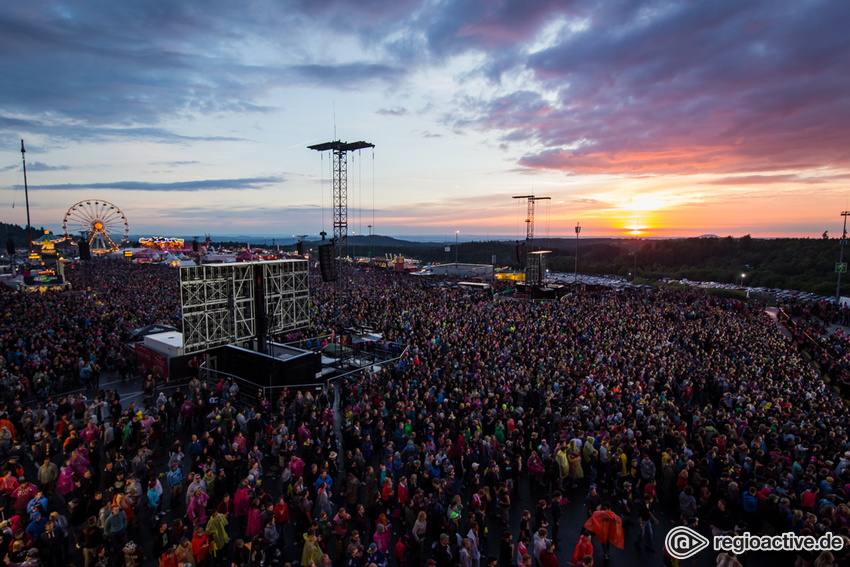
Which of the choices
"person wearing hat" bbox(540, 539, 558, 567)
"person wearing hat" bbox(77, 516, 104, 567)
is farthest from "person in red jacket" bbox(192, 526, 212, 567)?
"person wearing hat" bbox(540, 539, 558, 567)

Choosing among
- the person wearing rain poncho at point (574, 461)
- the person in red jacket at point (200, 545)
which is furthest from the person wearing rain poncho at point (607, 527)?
the person in red jacket at point (200, 545)

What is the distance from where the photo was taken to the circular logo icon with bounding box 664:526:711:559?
23.3ft

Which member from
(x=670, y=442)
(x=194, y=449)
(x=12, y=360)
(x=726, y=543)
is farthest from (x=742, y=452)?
(x=12, y=360)

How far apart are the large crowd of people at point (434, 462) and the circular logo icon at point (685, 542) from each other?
0.35m

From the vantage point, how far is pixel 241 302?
16.5m

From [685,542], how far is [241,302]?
15.2 m

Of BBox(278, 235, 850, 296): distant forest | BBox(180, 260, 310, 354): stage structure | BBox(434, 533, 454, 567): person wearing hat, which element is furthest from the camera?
BBox(278, 235, 850, 296): distant forest

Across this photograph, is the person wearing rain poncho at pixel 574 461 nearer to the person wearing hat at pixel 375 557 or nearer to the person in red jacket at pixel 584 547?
the person in red jacket at pixel 584 547

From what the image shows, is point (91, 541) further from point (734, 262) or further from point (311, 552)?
point (734, 262)

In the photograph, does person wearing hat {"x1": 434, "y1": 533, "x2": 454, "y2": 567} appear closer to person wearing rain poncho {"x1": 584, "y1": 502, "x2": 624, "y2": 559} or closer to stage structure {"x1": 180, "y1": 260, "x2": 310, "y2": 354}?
person wearing rain poncho {"x1": 584, "y1": 502, "x2": 624, "y2": 559}

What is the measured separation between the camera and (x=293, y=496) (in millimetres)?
7727

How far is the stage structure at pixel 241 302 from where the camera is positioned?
1509 cm

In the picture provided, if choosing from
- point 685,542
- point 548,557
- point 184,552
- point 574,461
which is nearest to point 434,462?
point 548,557

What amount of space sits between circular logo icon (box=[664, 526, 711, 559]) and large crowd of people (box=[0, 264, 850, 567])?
0.35m
